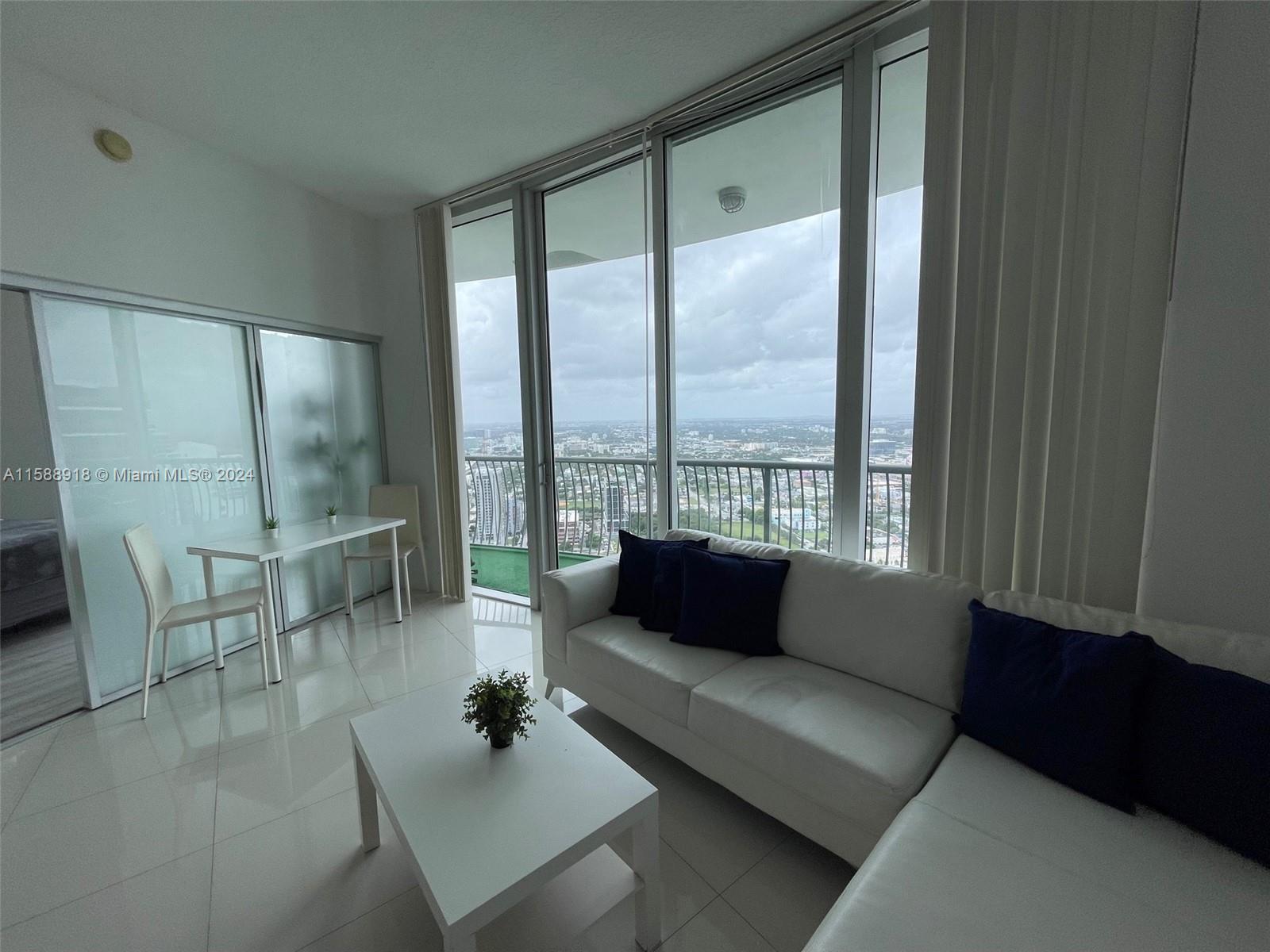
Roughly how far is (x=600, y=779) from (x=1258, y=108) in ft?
8.46

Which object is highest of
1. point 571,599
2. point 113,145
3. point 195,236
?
point 113,145

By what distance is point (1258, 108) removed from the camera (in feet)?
4.63

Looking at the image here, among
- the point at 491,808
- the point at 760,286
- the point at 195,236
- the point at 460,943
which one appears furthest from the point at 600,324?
the point at 460,943

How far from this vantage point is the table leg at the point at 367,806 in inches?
64.4

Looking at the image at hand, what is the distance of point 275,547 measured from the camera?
2.83 metres

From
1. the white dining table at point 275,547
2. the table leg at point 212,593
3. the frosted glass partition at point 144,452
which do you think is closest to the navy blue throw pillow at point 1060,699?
the white dining table at point 275,547

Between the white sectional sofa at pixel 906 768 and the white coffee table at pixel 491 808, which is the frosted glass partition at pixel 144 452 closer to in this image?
the white coffee table at pixel 491 808

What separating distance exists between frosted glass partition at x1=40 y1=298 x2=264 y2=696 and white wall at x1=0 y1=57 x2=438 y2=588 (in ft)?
0.53

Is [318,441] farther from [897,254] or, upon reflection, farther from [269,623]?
[897,254]

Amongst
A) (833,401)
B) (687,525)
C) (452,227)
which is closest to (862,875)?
(833,401)

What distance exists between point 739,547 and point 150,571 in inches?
113

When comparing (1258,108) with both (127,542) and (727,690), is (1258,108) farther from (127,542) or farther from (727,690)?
(127,542)

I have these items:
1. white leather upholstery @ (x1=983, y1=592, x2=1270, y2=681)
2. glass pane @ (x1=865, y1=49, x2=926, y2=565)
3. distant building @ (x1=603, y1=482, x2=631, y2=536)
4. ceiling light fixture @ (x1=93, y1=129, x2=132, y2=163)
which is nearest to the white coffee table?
white leather upholstery @ (x1=983, y1=592, x2=1270, y2=681)

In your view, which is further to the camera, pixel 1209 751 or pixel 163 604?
pixel 163 604
